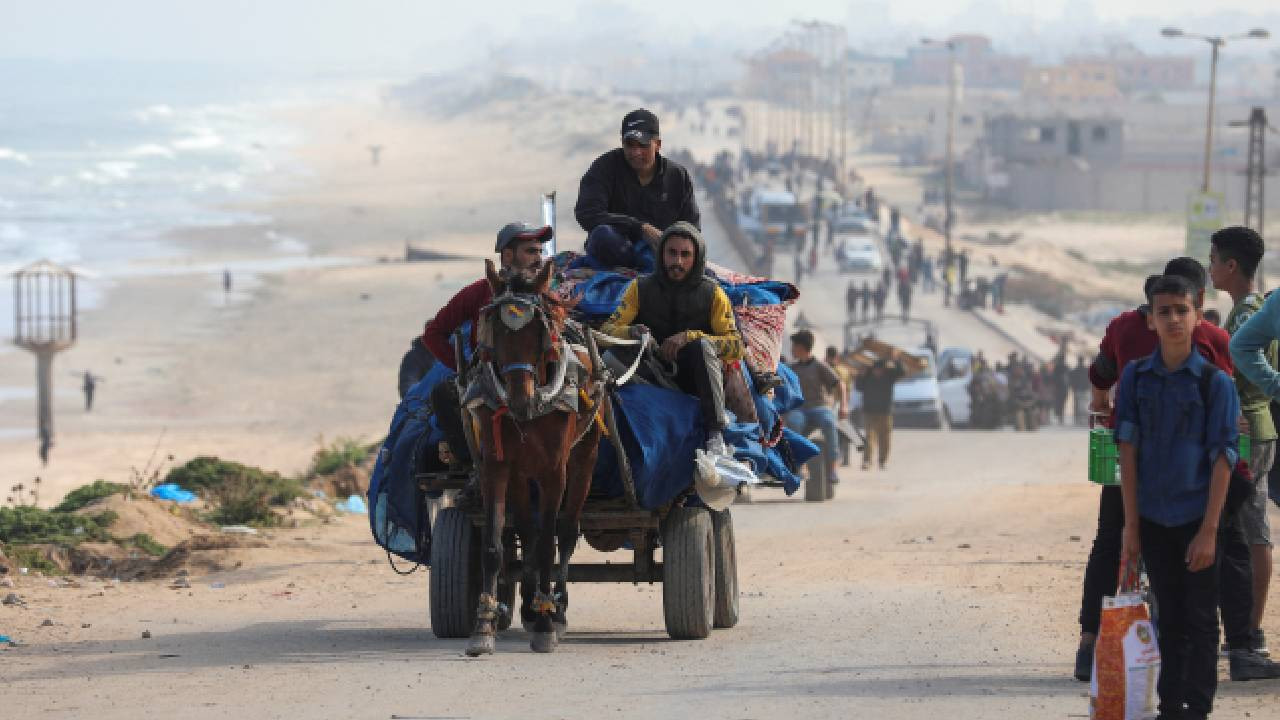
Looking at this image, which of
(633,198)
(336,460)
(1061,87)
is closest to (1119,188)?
(336,460)

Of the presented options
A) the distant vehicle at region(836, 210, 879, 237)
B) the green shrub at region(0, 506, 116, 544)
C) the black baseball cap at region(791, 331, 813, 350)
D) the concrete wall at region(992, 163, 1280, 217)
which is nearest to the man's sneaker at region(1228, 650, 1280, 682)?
the green shrub at region(0, 506, 116, 544)

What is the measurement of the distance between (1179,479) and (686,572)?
3673 mm

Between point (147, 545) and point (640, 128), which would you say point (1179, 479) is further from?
point (147, 545)

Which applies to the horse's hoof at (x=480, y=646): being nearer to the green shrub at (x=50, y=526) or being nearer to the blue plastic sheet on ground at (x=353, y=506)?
the green shrub at (x=50, y=526)

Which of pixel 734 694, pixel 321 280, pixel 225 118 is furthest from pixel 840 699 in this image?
pixel 225 118

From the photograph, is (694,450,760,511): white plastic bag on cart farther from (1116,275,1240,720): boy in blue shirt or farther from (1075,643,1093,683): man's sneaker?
(1116,275,1240,720): boy in blue shirt

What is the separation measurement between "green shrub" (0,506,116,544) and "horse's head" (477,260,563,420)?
6.76m

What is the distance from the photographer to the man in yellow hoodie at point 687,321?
34.6 feet

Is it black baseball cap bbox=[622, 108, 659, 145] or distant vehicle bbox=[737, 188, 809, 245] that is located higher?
black baseball cap bbox=[622, 108, 659, 145]

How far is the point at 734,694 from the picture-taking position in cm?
879

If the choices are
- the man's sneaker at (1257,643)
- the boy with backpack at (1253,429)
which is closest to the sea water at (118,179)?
the boy with backpack at (1253,429)

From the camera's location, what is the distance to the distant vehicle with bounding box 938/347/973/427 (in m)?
34.9

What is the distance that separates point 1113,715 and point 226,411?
33.4 metres

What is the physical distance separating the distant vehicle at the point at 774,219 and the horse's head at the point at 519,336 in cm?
5215
